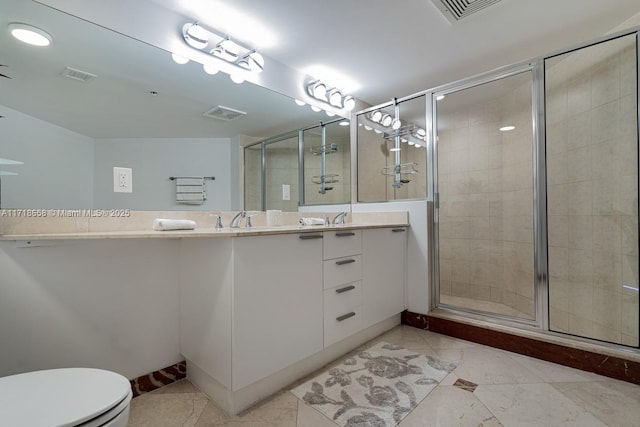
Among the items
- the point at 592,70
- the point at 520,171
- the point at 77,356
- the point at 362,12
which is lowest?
the point at 77,356

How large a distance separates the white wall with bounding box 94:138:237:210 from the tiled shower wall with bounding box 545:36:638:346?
2.17 meters

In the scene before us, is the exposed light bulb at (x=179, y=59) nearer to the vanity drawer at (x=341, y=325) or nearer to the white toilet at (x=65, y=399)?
the white toilet at (x=65, y=399)

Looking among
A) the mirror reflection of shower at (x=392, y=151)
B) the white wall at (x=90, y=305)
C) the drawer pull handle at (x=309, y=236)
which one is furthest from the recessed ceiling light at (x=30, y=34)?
the mirror reflection of shower at (x=392, y=151)

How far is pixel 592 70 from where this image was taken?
198cm

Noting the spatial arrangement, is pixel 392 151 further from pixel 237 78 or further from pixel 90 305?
pixel 90 305

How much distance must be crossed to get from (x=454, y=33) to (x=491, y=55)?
1.61 feet

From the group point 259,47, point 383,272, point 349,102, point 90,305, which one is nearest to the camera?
point 90,305

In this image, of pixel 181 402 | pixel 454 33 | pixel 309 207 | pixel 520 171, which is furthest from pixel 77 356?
pixel 520 171

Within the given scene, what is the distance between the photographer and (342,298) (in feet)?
5.91

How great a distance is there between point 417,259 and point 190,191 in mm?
1781

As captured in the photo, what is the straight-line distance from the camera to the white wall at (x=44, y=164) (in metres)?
1.21

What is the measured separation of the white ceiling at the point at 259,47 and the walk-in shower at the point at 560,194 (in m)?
0.21

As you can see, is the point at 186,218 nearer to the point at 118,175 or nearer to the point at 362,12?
the point at 118,175

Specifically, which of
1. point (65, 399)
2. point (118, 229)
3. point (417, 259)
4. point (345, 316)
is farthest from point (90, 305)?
point (417, 259)
